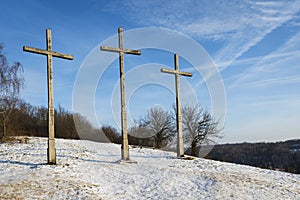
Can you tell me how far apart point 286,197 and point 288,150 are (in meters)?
103

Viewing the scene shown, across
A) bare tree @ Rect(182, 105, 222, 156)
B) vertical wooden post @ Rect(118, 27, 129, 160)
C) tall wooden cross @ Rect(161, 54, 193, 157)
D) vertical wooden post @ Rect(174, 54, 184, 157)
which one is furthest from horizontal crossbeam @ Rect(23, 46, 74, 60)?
bare tree @ Rect(182, 105, 222, 156)

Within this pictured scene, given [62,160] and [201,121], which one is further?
[201,121]

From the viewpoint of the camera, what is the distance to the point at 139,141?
4616 cm

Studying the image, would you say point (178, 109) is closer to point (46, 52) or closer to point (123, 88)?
point (123, 88)

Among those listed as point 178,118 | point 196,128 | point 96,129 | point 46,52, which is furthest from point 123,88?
point 96,129

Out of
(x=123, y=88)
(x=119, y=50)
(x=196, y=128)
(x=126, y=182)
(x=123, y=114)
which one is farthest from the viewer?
(x=196, y=128)

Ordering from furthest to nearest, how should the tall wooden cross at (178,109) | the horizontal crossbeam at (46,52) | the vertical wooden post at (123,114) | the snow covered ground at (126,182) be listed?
1. the tall wooden cross at (178,109)
2. the vertical wooden post at (123,114)
3. the horizontal crossbeam at (46,52)
4. the snow covered ground at (126,182)

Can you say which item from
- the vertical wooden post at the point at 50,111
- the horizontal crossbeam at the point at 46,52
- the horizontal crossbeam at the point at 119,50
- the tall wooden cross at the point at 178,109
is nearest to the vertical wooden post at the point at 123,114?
the horizontal crossbeam at the point at 119,50

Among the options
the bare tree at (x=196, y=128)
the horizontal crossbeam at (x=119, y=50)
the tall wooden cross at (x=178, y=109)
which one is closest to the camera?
the horizontal crossbeam at (x=119, y=50)

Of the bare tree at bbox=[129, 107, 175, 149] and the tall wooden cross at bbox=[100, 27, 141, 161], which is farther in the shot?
the bare tree at bbox=[129, 107, 175, 149]

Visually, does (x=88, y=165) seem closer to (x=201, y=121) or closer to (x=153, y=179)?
(x=153, y=179)

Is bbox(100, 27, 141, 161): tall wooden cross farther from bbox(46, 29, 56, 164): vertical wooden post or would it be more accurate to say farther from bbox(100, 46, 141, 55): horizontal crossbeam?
bbox(46, 29, 56, 164): vertical wooden post

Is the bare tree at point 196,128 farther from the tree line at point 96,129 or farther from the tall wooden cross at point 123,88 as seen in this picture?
the tall wooden cross at point 123,88

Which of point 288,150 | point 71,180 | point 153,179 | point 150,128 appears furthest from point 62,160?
point 288,150
